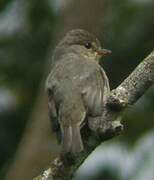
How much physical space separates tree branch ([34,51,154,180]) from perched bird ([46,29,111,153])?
0.33 feet

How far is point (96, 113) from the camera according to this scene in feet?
21.0

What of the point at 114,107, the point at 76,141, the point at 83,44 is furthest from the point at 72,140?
the point at 83,44

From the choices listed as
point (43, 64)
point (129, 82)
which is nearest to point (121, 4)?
point (43, 64)

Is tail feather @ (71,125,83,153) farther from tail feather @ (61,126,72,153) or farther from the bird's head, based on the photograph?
the bird's head

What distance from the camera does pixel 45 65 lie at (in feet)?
32.0

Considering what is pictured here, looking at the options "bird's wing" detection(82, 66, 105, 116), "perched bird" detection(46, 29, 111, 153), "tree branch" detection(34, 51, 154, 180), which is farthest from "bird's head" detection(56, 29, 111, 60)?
"tree branch" detection(34, 51, 154, 180)

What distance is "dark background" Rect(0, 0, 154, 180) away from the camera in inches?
350

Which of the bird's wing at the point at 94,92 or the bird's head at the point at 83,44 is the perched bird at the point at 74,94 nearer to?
the bird's wing at the point at 94,92

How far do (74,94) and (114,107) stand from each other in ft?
3.10

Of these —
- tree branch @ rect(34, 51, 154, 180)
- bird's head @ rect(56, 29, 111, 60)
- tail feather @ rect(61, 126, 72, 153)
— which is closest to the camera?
tree branch @ rect(34, 51, 154, 180)

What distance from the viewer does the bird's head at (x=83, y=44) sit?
8.04 m

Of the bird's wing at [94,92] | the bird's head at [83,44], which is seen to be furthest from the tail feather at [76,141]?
the bird's head at [83,44]

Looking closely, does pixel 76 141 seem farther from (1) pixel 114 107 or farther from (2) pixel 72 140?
(1) pixel 114 107

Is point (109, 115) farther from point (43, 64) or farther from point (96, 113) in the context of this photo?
point (43, 64)
